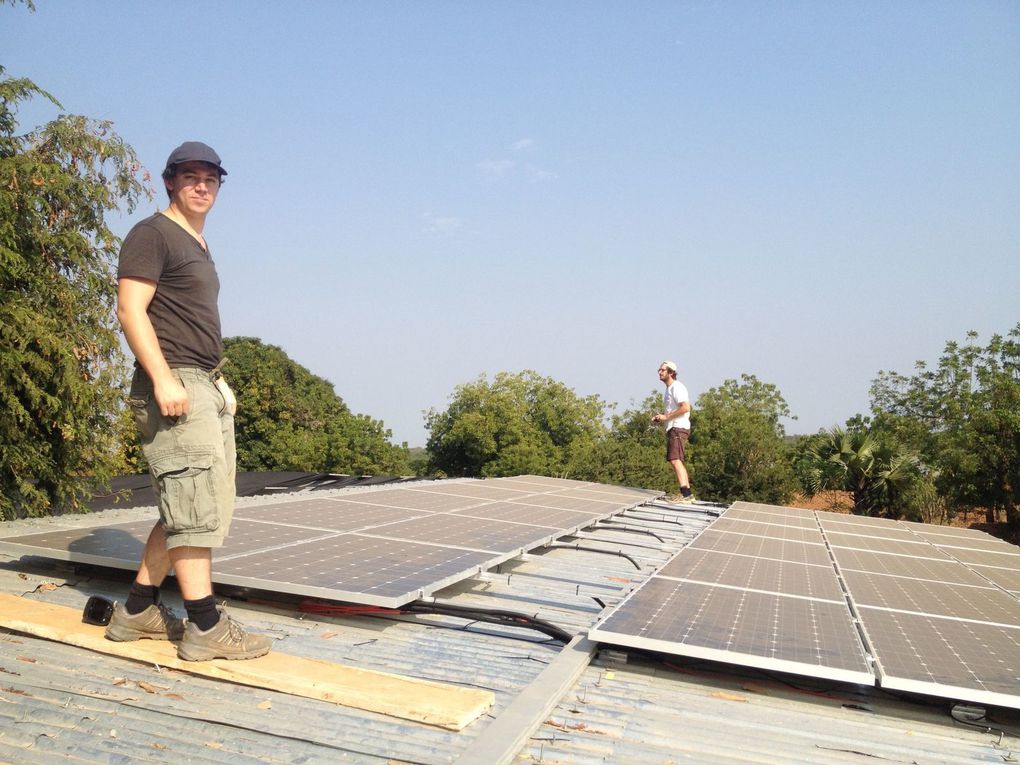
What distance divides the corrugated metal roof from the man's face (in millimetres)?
1936

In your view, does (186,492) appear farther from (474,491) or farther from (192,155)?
(474,491)

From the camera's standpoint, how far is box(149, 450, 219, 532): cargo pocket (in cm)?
325

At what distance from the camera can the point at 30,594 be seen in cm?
413

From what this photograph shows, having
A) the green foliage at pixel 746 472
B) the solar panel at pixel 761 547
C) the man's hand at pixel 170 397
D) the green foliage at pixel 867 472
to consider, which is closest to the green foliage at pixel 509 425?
the green foliage at pixel 746 472

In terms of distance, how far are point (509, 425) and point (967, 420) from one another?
17.9 metres

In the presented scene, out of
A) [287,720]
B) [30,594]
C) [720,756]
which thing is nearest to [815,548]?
[720,756]

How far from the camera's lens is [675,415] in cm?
1106

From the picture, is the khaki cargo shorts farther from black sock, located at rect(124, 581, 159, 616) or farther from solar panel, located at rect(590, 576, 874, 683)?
solar panel, located at rect(590, 576, 874, 683)

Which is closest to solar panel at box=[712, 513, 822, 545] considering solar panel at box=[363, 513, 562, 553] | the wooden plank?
solar panel at box=[363, 513, 562, 553]

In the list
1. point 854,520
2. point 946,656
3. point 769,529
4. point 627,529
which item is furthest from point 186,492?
point 854,520

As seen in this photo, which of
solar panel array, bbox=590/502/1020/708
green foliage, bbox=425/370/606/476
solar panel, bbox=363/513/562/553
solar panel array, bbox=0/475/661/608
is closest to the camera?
solar panel array, bbox=590/502/1020/708

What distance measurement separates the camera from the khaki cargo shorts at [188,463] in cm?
327

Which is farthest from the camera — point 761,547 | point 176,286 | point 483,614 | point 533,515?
point 533,515

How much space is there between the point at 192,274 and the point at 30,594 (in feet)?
6.59
